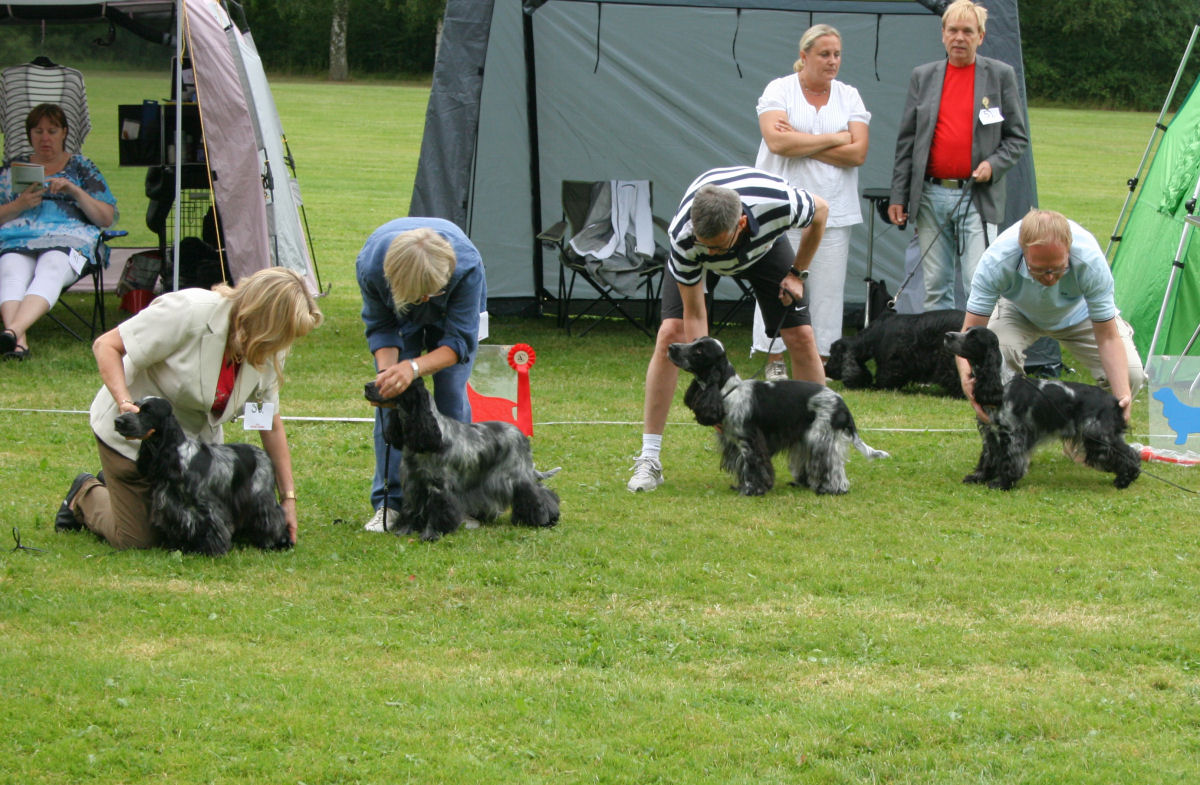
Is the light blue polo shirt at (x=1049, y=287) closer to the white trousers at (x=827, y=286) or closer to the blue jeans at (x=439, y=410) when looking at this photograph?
the white trousers at (x=827, y=286)

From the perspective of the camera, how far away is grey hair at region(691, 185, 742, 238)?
4562 millimetres

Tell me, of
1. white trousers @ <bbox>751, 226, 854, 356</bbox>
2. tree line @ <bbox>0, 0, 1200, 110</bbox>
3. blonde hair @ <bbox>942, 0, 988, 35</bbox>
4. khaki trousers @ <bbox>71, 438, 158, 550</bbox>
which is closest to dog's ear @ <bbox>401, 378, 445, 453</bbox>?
khaki trousers @ <bbox>71, 438, 158, 550</bbox>

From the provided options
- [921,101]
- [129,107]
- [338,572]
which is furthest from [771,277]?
[129,107]

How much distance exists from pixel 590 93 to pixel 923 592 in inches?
229

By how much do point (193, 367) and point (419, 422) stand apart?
0.70m

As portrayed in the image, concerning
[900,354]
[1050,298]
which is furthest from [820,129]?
[1050,298]

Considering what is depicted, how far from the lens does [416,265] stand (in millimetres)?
4137

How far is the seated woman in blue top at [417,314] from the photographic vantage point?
416 cm

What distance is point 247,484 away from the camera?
4176 mm

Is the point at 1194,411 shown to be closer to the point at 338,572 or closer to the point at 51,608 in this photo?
the point at 338,572

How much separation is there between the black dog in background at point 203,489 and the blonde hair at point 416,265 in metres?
0.70

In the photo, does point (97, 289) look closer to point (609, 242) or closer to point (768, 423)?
point (609, 242)

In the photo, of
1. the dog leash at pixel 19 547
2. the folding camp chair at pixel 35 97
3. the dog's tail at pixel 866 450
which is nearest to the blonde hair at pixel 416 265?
the dog leash at pixel 19 547

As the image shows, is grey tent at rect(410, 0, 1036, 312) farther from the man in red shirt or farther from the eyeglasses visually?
the eyeglasses
